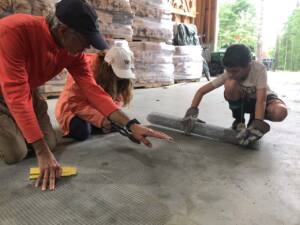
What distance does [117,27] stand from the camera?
12.4ft

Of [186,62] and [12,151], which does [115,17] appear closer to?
[186,62]

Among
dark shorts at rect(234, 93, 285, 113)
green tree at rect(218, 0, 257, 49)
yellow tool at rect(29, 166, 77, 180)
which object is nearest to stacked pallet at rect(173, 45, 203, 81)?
dark shorts at rect(234, 93, 285, 113)

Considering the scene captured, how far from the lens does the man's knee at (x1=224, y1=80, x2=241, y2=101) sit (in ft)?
6.15

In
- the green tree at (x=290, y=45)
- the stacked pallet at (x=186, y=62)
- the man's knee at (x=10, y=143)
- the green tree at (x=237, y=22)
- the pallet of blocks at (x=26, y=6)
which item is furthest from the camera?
the green tree at (x=237, y=22)

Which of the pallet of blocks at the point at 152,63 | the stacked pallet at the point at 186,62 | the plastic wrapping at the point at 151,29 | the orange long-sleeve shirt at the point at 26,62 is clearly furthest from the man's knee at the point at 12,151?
the stacked pallet at the point at 186,62

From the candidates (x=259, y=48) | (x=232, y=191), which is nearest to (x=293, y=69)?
(x=259, y=48)

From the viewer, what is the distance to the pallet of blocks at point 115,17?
3.58 metres

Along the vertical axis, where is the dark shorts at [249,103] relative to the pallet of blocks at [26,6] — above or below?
below

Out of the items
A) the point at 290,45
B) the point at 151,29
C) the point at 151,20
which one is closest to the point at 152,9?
the point at 151,20

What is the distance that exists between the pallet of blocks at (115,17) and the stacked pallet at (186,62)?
1.55 m

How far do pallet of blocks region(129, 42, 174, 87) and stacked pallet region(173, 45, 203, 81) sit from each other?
0.41 m

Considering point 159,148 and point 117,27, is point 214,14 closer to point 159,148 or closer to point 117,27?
point 117,27

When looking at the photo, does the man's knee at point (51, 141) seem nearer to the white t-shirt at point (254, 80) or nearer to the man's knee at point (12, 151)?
the man's knee at point (12, 151)

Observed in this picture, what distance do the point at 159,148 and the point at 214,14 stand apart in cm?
685
